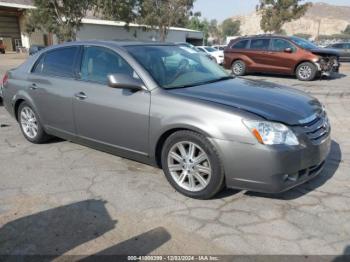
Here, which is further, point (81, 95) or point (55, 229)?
point (81, 95)

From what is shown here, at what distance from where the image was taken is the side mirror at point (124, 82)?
12.8 feet

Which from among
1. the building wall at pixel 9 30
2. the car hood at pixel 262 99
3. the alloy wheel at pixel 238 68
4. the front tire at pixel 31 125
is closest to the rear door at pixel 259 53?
the alloy wheel at pixel 238 68

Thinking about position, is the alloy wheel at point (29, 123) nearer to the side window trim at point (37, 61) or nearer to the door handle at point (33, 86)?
the door handle at point (33, 86)

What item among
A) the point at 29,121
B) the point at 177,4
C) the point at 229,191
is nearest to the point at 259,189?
the point at 229,191

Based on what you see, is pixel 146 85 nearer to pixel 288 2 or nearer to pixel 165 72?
pixel 165 72

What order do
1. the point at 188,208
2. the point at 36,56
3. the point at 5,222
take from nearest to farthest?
the point at 5,222
the point at 188,208
the point at 36,56

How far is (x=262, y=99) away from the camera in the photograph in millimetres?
3799

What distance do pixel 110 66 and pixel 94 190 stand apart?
1490 mm

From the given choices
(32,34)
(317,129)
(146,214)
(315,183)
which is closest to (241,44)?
(315,183)

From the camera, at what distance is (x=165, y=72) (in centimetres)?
425

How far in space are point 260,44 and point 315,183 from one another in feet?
36.1

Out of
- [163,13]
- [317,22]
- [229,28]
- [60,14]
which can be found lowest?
[229,28]

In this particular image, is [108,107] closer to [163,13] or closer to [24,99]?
[24,99]

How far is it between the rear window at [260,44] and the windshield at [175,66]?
9.83 metres
